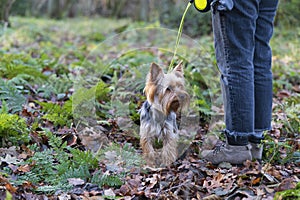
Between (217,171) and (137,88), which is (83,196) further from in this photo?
(137,88)

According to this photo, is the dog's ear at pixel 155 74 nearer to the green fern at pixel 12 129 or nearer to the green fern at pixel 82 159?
the green fern at pixel 82 159

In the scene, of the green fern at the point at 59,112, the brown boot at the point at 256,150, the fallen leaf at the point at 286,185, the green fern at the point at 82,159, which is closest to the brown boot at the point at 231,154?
the brown boot at the point at 256,150

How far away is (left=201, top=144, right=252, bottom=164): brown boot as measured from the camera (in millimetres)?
3715

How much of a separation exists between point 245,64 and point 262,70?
375 mm

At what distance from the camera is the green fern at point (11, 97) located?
4.81m

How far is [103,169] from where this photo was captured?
3.78 metres

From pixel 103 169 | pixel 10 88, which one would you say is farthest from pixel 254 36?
pixel 10 88

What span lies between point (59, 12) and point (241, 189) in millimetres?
18303

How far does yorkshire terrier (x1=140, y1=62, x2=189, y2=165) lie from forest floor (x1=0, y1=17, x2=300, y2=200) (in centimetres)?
17

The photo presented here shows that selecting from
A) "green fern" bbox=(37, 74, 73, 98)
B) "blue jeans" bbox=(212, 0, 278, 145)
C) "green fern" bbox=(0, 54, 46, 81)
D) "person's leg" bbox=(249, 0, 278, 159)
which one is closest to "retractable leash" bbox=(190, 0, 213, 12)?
"blue jeans" bbox=(212, 0, 278, 145)

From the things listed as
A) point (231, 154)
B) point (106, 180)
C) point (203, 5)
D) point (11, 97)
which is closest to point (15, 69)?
point (11, 97)

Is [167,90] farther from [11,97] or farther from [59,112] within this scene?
[11,97]

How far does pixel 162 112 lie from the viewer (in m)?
4.29

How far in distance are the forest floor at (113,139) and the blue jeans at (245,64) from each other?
27 centimetres
